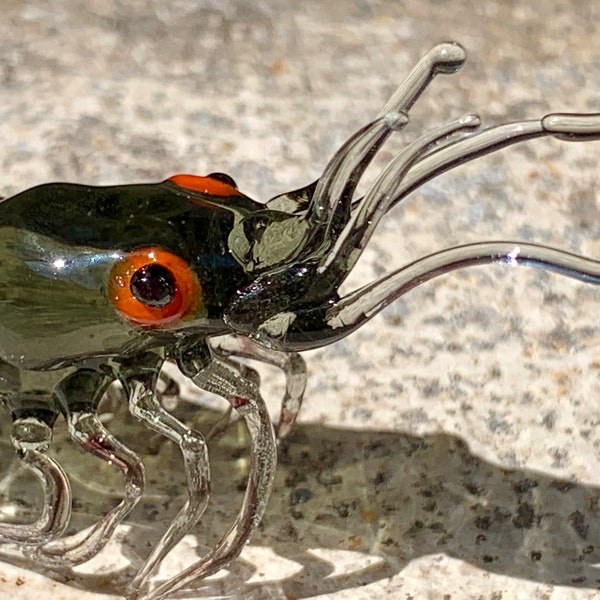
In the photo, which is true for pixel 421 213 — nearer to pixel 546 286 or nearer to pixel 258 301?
pixel 546 286

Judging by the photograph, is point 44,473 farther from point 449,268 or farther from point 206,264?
point 449,268

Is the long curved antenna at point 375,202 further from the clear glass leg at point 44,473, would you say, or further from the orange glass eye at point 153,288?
the clear glass leg at point 44,473

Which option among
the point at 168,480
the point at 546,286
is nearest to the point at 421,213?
the point at 546,286

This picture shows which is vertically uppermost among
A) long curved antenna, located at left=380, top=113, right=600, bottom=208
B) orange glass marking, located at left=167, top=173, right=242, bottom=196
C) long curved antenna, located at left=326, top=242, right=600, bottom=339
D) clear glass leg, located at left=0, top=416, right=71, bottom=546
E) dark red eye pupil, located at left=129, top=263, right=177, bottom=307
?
long curved antenna, located at left=380, top=113, right=600, bottom=208

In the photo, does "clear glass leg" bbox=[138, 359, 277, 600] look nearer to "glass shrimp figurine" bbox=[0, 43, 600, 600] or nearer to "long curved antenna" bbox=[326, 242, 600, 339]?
"glass shrimp figurine" bbox=[0, 43, 600, 600]

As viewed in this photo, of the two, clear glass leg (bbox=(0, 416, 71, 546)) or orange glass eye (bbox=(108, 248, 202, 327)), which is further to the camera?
clear glass leg (bbox=(0, 416, 71, 546))

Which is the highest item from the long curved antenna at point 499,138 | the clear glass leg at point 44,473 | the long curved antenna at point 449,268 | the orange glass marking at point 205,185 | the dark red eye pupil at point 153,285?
the long curved antenna at point 499,138

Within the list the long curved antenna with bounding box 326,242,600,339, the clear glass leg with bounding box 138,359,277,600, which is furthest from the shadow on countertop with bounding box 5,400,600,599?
the long curved antenna with bounding box 326,242,600,339

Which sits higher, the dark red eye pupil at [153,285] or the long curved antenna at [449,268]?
the long curved antenna at [449,268]

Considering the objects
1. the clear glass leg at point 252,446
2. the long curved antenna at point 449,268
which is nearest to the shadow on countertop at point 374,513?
the clear glass leg at point 252,446
